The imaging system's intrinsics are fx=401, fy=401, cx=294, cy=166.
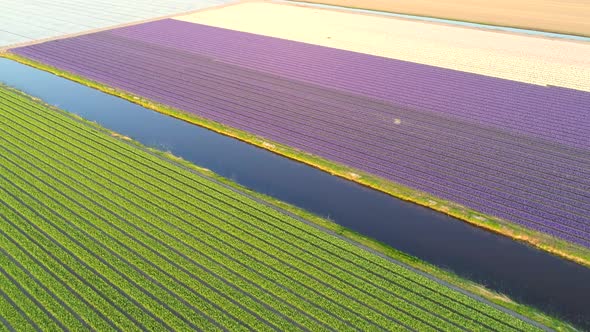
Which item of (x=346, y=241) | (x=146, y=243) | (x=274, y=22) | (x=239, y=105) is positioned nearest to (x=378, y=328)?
(x=346, y=241)

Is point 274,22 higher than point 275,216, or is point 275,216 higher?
point 274,22

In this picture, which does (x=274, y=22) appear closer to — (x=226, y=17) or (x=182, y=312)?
(x=226, y=17)

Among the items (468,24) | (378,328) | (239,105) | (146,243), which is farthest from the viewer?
(468,24)

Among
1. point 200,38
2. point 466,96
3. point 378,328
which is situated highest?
point 200,38

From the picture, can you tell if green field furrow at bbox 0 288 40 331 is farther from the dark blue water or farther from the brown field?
the brown field

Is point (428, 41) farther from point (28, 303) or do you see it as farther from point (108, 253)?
point (28, 303)

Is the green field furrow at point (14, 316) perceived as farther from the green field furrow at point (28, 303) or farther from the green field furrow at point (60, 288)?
the green field furrow at point (60, 288)

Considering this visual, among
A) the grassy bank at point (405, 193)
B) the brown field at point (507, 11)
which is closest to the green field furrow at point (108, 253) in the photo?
the grassy bank at point (405, 193)
